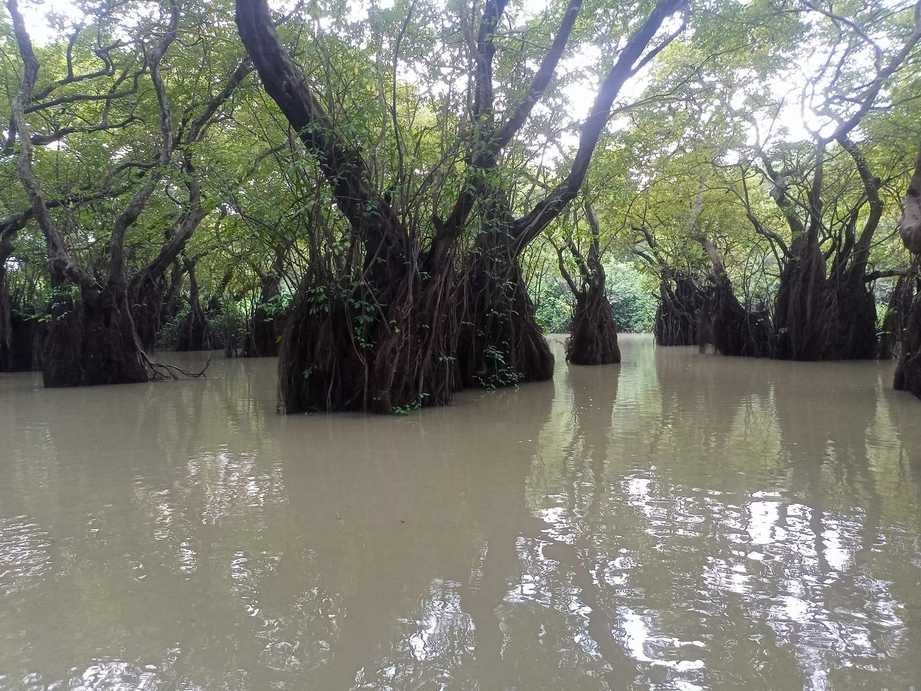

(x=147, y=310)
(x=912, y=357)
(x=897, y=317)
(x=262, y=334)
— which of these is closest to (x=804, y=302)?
(x=897, y=317)

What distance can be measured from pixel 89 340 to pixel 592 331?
7.74 meters

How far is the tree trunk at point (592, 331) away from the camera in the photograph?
11.0 meters

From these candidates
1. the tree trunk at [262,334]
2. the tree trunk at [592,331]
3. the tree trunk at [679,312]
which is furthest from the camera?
the tree trunk at [679,312]

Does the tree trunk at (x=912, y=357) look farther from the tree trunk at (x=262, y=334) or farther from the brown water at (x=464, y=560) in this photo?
the tree trunk at (x=262, y=334)

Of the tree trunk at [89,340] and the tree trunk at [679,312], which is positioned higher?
the tree trunk at [679,312]

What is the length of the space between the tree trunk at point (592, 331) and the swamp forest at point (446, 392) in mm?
76

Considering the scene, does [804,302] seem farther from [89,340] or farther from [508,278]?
[89,340]

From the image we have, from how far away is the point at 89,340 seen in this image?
26.5ft

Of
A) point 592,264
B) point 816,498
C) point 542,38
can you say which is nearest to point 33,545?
point 816,498

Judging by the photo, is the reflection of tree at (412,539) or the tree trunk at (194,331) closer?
the reflection of tree at (412,539)

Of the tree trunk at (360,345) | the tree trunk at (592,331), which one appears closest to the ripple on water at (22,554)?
the tree trunk at (360,345)

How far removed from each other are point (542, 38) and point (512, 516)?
21.9ft

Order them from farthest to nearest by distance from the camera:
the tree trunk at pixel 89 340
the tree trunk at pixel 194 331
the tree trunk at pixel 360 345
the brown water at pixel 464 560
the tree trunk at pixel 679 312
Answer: the tree trunk at pixel 679 312 < the tree trunk at pixel 194 331 < the tree trunk at pixel 89 340 < the tree trunk at pixel 360 345 < the brown water at pixel 464 560

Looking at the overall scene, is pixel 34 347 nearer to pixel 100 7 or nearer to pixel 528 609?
pixel 100 7
